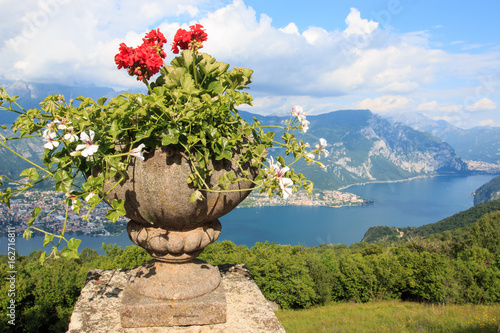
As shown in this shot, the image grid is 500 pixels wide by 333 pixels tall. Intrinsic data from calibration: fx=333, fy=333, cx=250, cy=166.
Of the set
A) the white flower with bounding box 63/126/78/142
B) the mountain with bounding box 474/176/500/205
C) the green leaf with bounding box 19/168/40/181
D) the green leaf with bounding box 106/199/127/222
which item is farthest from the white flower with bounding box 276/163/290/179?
the mountain with bounding box 474/176/500/205

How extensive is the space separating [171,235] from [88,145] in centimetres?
115

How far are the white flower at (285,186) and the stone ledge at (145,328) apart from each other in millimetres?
1383

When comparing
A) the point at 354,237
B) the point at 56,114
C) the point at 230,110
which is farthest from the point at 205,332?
the point at 354,237

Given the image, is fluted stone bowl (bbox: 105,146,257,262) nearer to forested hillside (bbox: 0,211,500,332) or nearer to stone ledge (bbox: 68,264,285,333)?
stone ledge (bbox: 68,264,285,333)

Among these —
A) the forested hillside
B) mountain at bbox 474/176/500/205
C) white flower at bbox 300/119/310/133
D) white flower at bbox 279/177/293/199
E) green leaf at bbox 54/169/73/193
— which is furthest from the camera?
mountain at bbox 474/176/500/205

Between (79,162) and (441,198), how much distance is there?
7561 inches

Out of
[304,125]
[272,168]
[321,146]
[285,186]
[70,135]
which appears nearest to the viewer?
[70,135]

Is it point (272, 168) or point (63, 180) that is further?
point (272, 168)

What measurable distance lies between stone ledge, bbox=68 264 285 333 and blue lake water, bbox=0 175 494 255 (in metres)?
78.0

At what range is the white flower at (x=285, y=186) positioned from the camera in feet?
8.66

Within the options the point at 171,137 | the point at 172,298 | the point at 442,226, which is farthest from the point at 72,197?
the point at 442,226

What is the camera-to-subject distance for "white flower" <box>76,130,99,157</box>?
2305mm

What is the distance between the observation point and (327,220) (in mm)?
124188

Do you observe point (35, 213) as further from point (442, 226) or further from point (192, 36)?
point (442, 226)
